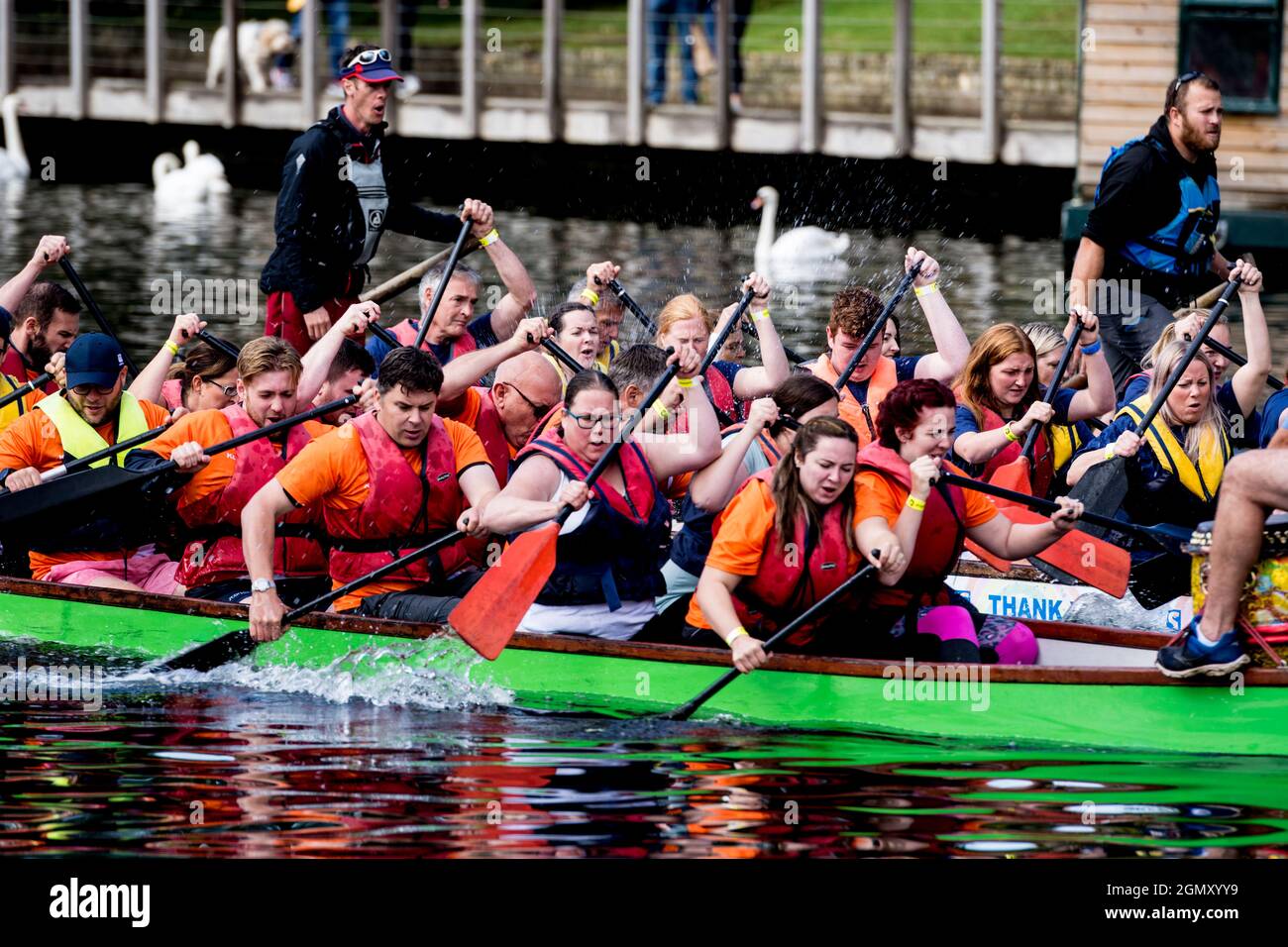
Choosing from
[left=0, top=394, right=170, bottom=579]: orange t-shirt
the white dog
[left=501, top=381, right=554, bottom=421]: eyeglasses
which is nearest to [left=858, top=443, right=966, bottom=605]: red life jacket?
[left=501, top=381, right=554, bottom=421]: eyeglasses

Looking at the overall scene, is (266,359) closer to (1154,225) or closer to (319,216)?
(319,216)

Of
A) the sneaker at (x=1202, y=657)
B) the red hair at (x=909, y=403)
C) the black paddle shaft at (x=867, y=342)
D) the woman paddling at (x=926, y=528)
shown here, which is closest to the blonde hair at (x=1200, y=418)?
the black paddle shaft at (x=867, y=342)

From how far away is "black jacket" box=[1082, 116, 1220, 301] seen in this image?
973 cm

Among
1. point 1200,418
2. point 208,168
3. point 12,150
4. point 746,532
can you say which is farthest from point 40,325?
point 12,150

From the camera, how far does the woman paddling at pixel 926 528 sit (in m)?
7.15

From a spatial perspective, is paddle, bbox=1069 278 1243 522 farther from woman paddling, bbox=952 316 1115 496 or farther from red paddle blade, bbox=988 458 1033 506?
woman paddling, bbox=952 316 1115 496

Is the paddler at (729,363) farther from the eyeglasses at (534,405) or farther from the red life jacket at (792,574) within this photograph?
the red life jacket at (792,574)

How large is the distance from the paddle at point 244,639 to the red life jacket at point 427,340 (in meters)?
1.73

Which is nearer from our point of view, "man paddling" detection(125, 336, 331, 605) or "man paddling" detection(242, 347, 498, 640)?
"man paddling" detection(242, 347, 498, 640)

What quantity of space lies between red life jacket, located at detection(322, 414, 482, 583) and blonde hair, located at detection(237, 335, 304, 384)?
57 centimetres
